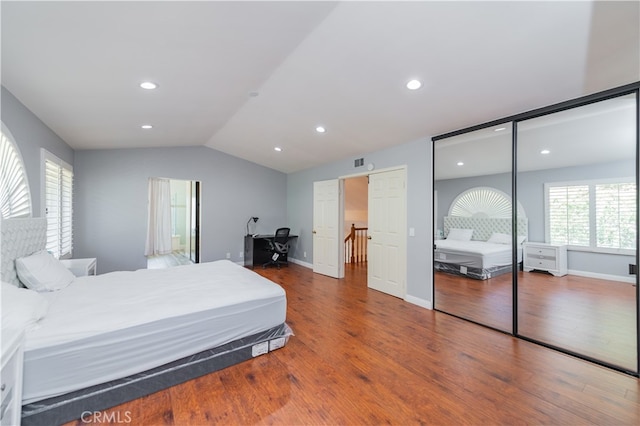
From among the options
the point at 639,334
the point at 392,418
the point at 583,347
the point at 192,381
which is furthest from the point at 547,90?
the point at 192,381

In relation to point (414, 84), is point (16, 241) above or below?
below

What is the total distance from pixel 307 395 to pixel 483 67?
2968 mm

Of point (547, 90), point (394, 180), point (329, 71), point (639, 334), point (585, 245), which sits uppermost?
point (329, 71)

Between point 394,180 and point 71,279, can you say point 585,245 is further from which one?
point 71,279

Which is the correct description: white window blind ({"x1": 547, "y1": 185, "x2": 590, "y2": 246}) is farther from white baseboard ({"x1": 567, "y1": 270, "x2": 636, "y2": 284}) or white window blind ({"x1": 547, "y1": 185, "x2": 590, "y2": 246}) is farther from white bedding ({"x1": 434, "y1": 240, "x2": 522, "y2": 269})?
white bedding ({"x1": 434, "y1": 240, "x2": 522, "y2": 269})

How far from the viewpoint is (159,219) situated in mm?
8375

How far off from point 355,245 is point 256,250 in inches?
102

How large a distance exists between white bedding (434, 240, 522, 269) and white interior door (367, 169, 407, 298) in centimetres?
54

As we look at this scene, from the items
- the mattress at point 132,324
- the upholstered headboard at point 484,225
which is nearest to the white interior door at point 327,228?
the upholstered headboard at point 484,225

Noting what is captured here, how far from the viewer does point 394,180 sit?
4371 mm

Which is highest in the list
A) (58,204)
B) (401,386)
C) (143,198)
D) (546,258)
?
(143,198)

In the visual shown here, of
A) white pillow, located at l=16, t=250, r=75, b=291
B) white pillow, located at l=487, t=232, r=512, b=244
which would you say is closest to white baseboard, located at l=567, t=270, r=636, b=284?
white pillow, located at l=487, t=232, r=512, b=244

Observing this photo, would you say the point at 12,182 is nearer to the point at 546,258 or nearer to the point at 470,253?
the point at 470,253

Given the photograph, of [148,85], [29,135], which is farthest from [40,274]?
[148,85]
